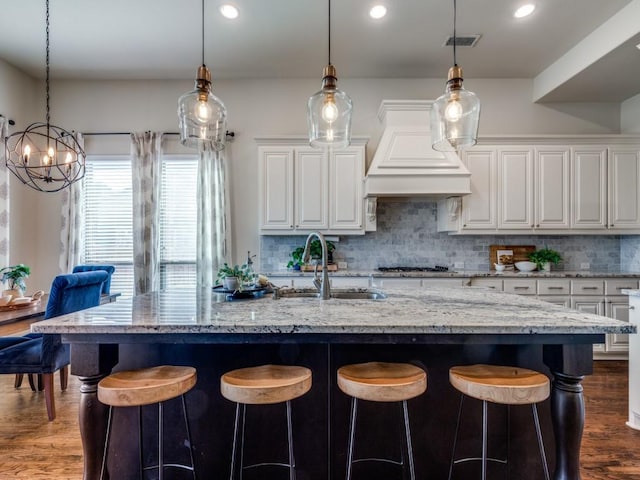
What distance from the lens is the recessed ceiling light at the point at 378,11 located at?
3143 mm

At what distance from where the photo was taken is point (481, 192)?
412 centimetres

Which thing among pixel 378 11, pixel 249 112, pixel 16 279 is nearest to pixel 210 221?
pixel 249 112

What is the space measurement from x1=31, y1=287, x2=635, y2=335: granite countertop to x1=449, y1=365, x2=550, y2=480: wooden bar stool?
0.68 ft

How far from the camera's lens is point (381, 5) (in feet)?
10.2

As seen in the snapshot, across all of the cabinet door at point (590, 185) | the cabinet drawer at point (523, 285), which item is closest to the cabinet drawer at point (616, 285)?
the cabinet door at point (590, 185)

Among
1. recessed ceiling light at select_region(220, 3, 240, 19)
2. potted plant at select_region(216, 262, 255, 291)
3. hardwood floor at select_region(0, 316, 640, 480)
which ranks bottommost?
hardwood floor at select_region(0, 316, 640, 480)

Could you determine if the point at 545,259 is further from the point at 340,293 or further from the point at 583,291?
the point at 340,293

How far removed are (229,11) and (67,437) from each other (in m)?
3.66

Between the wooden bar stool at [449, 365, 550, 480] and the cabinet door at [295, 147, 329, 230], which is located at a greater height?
the cabinet door at [295, 147, 329, 230]

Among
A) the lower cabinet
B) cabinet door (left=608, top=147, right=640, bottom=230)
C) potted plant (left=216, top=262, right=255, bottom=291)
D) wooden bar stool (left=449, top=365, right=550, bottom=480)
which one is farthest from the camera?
cabinet door (left=608, top=147, right=640, bottom=230)

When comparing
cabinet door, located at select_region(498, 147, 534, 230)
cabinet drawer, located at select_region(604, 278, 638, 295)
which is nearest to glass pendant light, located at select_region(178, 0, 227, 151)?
cabinet door, located at select_region(498, 147, 534, 230)

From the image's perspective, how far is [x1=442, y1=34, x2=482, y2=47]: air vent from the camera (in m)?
3.59

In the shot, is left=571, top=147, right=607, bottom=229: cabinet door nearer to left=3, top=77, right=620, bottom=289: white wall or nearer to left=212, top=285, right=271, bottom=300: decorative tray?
left=3, top=77, right=620, bottom=289: white wall

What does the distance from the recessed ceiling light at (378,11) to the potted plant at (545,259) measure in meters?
3.23
